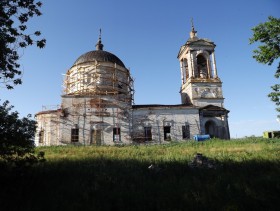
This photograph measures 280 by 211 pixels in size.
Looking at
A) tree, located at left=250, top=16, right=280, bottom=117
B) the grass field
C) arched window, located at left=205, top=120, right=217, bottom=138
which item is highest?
tree, located at left=250, top=16, right=280, bottom=117

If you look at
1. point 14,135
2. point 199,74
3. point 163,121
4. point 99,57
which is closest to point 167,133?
point 163,121

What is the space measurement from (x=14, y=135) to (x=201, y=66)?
1148 inches

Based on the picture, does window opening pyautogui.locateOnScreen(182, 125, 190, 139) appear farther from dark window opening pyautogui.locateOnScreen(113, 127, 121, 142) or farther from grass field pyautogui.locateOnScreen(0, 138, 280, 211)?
grass field pyautogui.locateOnScreen(0, 138, 280, 211)

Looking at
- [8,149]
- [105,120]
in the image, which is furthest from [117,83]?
[8,149]

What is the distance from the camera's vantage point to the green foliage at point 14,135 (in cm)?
778

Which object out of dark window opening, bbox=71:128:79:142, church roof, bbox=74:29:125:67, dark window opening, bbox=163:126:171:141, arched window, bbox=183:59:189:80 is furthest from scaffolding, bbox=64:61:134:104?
arched window, bbox=183:59:189:80

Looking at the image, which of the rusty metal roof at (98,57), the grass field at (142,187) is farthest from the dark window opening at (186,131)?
the grass field at (142,187)

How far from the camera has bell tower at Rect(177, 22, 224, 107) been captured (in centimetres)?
3070

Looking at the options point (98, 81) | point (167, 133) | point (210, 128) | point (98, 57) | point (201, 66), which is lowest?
point (167, 133)

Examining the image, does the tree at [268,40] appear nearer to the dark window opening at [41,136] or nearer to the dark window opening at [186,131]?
the dark window opening at [186,131]

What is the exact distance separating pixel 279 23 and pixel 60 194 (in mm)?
14910

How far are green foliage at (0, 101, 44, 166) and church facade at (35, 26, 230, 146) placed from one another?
1868 centimetres

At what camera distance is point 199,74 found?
108 feet

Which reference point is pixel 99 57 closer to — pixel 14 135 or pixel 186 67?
pixel 186 67
